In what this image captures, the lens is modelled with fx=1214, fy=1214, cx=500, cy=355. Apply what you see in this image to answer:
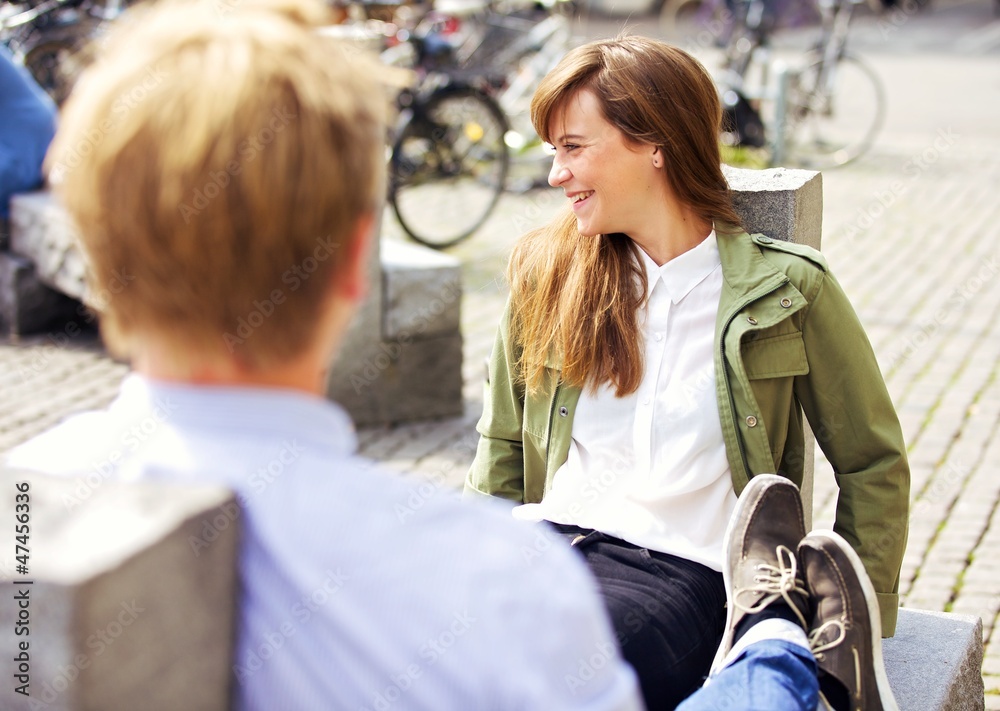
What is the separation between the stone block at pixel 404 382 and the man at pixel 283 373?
3.95 m

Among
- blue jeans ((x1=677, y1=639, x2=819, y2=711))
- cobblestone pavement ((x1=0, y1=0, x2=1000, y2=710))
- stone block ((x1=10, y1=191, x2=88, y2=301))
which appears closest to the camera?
blue jeans ((x1=677, y1=639, x2=819, y2=711))

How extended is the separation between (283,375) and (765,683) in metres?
1.13

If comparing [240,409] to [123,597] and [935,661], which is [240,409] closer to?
[123,597]

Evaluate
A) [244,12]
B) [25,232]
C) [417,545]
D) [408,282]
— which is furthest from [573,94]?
[25,232]

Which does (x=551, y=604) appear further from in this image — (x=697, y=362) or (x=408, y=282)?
(x=408, y=282)

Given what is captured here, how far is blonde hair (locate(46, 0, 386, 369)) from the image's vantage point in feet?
3.33

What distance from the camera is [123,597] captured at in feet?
3.24

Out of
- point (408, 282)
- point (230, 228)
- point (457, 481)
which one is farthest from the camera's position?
point (408, 282)

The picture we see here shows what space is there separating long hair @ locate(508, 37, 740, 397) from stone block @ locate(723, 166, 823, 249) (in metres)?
0.10

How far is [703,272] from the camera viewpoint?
2465 millimetres

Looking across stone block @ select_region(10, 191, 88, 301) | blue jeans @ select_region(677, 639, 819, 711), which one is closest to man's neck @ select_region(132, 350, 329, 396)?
blue jeans @ select_region(677, 639, 819, 711)

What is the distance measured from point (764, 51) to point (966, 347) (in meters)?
5.16

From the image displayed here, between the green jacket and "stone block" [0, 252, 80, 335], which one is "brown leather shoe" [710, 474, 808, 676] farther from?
"stone block" [0, 252, 80, 335]

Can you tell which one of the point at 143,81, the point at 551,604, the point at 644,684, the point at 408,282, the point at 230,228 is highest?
the point at 143,81
